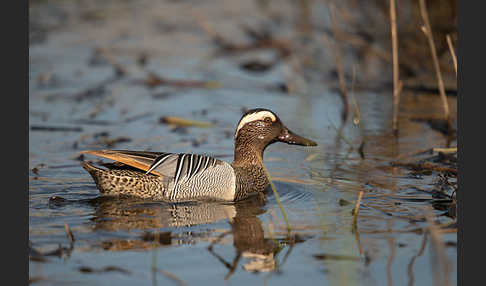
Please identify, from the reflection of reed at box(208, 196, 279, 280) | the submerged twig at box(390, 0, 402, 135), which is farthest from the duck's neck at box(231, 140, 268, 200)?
the submerged twig at box(390, 0, 402, 135)

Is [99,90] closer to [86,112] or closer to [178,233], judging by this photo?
[86,112]

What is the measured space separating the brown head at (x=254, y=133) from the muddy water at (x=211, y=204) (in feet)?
1.27

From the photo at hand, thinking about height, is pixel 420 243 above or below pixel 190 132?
below

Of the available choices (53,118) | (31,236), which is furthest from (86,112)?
(31,236)

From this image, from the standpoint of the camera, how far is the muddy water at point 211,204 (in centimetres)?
466

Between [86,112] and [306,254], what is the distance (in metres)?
5.23

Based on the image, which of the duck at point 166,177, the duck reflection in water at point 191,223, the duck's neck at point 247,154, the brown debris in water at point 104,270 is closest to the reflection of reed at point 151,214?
the duck reflection in water at point 191,223

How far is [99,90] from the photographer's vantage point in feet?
34.1

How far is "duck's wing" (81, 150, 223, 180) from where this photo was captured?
623 cm

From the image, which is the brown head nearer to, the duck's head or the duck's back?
Answer: the duck's head

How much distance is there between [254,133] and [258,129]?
0.05 metres

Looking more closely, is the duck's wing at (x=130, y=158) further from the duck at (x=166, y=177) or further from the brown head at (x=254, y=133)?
the brown head at (x=254, y=133)

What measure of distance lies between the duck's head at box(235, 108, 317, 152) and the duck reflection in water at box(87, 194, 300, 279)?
56cm

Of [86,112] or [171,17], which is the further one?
[171,17]
